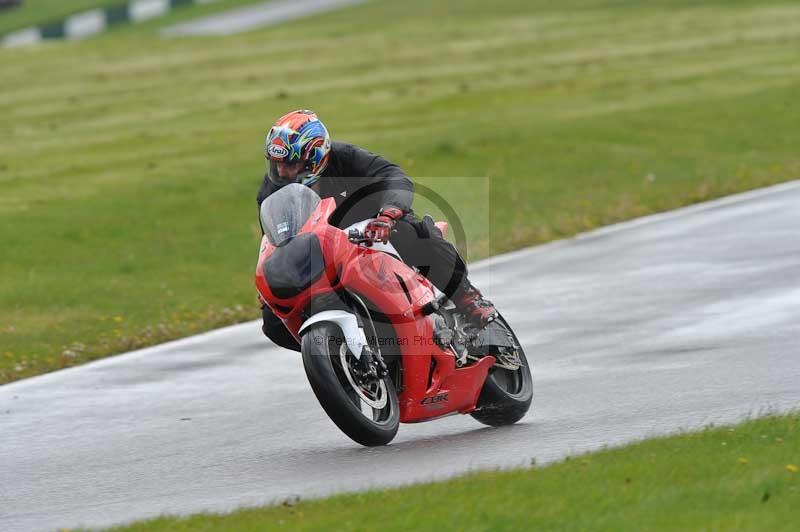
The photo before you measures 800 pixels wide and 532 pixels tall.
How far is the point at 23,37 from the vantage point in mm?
48219

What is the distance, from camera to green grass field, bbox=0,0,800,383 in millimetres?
14445

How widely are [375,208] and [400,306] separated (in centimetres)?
64

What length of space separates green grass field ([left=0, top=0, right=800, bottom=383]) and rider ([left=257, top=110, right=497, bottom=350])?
7.94 ft

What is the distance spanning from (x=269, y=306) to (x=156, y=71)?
3077 centimetres

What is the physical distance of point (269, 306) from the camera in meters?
7.10

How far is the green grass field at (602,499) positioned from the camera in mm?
5301

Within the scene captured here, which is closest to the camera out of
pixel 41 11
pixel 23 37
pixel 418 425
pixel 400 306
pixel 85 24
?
pixel 400 306

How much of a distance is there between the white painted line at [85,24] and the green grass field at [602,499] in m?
44.7

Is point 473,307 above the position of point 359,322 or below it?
below

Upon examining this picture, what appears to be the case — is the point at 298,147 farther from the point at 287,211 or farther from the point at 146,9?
the point at 146,9

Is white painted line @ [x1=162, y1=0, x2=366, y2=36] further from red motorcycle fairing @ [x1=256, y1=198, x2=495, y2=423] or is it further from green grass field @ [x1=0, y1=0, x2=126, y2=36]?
red motorcycle fairing @ [x1=256, y1=198, x2=495, y2=423]

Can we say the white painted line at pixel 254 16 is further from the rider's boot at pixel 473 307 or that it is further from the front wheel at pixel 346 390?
the front wheel at pixel 346 390

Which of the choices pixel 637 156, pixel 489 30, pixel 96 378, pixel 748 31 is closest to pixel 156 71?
pixel 489 30

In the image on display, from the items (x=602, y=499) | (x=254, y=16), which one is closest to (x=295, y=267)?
(x=602, y=499)
